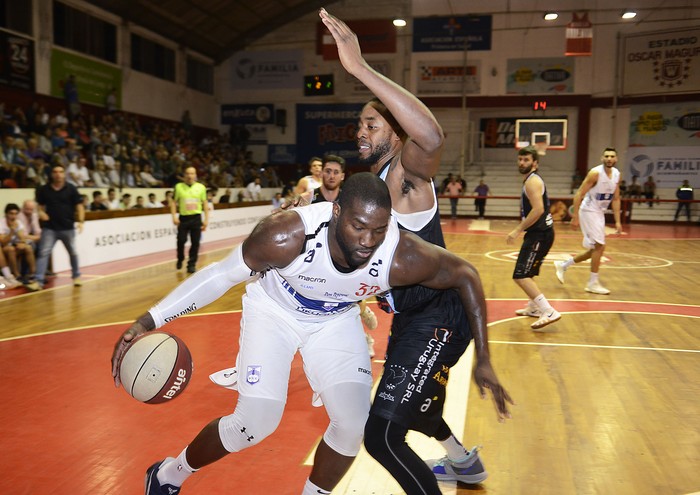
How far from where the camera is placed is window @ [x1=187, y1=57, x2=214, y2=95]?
100ft

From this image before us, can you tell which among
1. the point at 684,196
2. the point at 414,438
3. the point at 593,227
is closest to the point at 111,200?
the point at 593,227

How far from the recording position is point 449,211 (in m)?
28.8

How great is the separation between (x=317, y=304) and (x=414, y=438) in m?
1.68

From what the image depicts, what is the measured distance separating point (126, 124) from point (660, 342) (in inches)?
816

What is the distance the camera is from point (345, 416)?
2.84 meters

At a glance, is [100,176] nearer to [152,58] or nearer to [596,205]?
[596,205]

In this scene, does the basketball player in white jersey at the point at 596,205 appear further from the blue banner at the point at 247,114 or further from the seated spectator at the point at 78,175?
the blue banner at the point at 247,114

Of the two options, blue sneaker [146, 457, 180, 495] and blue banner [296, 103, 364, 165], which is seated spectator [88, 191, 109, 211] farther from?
blue banner [296, 103, 364, 165]

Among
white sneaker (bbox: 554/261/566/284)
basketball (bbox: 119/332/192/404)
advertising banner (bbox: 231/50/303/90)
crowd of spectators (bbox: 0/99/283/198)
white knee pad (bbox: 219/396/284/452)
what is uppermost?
advertising banner (bbox: 231/50/303/90)

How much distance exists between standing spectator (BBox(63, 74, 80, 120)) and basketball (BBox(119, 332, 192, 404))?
19.8 m

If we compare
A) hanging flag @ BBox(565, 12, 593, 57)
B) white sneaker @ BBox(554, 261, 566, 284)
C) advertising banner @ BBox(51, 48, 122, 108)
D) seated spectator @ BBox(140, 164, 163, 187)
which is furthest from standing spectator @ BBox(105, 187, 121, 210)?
hanging flag @ BBox(565, 12, 593, 57)

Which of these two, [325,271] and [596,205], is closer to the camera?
[325,271]

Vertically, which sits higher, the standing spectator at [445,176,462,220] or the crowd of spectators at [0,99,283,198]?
the crowd of spectators at [0,99,283,198]

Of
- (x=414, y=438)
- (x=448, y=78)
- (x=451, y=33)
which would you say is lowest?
(x=414, y=438)
